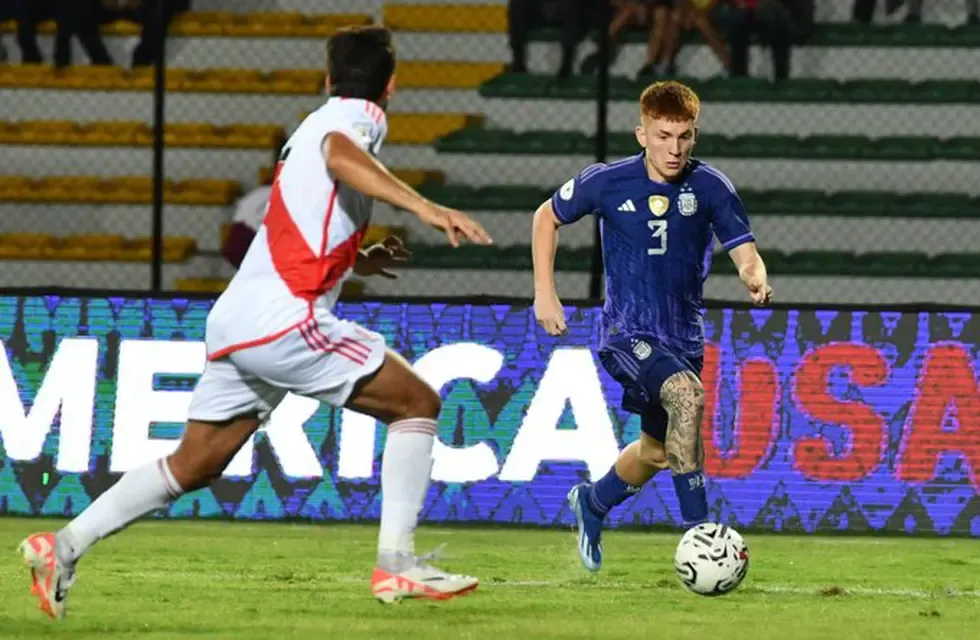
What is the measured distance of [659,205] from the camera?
7863 mm

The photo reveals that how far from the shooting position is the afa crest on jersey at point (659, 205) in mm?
7859

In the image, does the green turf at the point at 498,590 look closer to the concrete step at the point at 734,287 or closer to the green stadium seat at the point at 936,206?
the concrete step at the point at 734,287

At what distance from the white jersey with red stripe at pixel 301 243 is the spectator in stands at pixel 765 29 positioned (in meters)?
9.81

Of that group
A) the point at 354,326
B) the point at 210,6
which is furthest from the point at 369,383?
the point at 210,6

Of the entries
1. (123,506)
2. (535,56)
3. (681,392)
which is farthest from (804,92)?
(123,506)

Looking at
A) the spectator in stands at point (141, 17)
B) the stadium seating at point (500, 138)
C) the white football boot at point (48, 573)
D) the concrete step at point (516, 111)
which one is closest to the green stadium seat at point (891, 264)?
the stadium seating at point (500, 138)

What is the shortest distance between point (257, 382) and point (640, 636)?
4.74ft

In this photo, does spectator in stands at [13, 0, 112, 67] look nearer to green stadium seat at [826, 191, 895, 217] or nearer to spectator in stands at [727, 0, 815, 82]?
spectator in stands at [727, 0, 815, 82]

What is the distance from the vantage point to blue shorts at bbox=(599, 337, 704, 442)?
764cm

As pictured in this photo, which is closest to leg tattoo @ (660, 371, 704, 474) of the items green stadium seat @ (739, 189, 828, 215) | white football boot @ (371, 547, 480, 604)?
white football boot @ (371, 547, 480, 604)

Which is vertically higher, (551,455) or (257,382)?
(257,382)

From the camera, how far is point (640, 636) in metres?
6.47

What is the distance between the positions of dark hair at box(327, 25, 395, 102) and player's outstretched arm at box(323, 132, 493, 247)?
0.22m

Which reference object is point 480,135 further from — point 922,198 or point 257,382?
point 257,382
